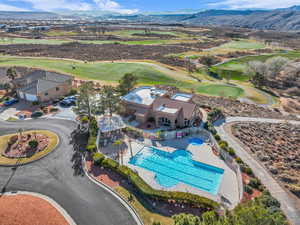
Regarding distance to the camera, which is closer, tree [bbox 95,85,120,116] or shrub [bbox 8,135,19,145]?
shrub [bbox 8,135,19,145]

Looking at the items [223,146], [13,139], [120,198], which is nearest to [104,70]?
[13,139]

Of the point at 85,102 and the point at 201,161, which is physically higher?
the point at 85,102

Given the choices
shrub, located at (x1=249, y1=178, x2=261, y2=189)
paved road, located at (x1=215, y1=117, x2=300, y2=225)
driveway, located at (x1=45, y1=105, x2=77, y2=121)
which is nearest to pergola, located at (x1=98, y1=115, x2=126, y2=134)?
driveway, located at (x1=45, y1=105, x2=77, y2=121)

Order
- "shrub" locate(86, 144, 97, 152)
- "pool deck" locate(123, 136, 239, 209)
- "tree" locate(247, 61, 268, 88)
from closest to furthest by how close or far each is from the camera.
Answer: "pool deck" locate(123, 136, 239, 209)
"shrub" locate(86, 144, 97, 152)
"tree" locate(247, 61, 268, 88)

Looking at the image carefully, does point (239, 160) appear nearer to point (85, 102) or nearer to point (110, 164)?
point (110, 164)

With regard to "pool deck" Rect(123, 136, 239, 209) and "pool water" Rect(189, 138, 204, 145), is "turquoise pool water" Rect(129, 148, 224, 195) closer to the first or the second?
"pool deck" Rect(123, 136, 239, 209)
